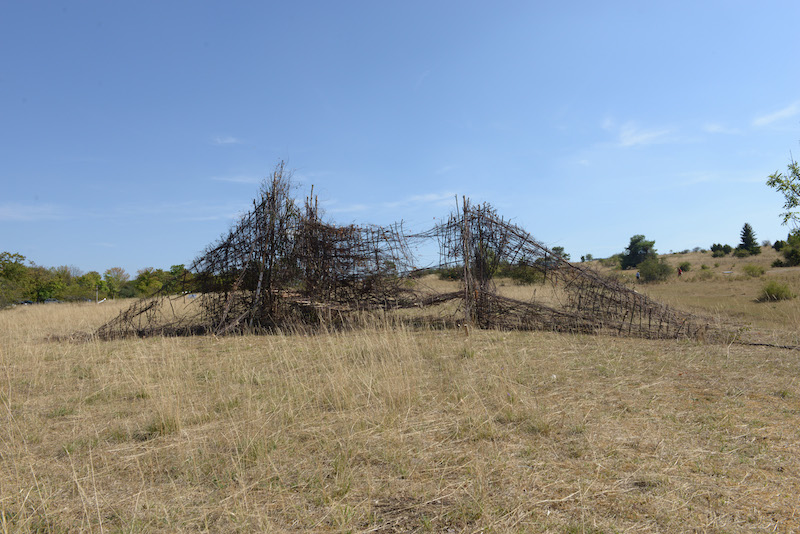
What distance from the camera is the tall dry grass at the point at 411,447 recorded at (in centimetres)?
266

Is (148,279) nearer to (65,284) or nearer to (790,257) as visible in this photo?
(65,284)

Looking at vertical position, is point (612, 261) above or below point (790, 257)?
above

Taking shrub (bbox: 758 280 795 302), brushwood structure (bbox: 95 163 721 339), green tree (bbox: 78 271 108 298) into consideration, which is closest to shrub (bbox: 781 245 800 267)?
shrub (bbox: 758 280 795 302)

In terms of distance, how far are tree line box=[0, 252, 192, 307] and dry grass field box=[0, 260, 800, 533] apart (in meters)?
6.05

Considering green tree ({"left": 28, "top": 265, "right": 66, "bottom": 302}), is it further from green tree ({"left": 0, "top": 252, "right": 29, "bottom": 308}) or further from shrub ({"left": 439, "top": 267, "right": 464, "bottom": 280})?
shrub ({"left": 439, "top": 267, "right": 464, "bottom": 280})

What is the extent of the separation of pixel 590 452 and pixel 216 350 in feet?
22.5

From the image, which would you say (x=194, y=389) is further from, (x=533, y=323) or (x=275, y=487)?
(x=533, y=323)

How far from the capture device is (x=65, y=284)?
35625 millimetres

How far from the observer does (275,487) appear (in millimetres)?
3020

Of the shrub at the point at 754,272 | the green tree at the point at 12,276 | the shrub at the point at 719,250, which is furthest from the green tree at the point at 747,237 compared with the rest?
the green tree at the point at 12,276

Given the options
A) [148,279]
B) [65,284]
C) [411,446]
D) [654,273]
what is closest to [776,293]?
[654,273]

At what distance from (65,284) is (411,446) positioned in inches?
1618

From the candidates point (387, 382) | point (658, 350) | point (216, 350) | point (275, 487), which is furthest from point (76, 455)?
point (658, 350)

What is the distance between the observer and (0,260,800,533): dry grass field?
8.71 ft
